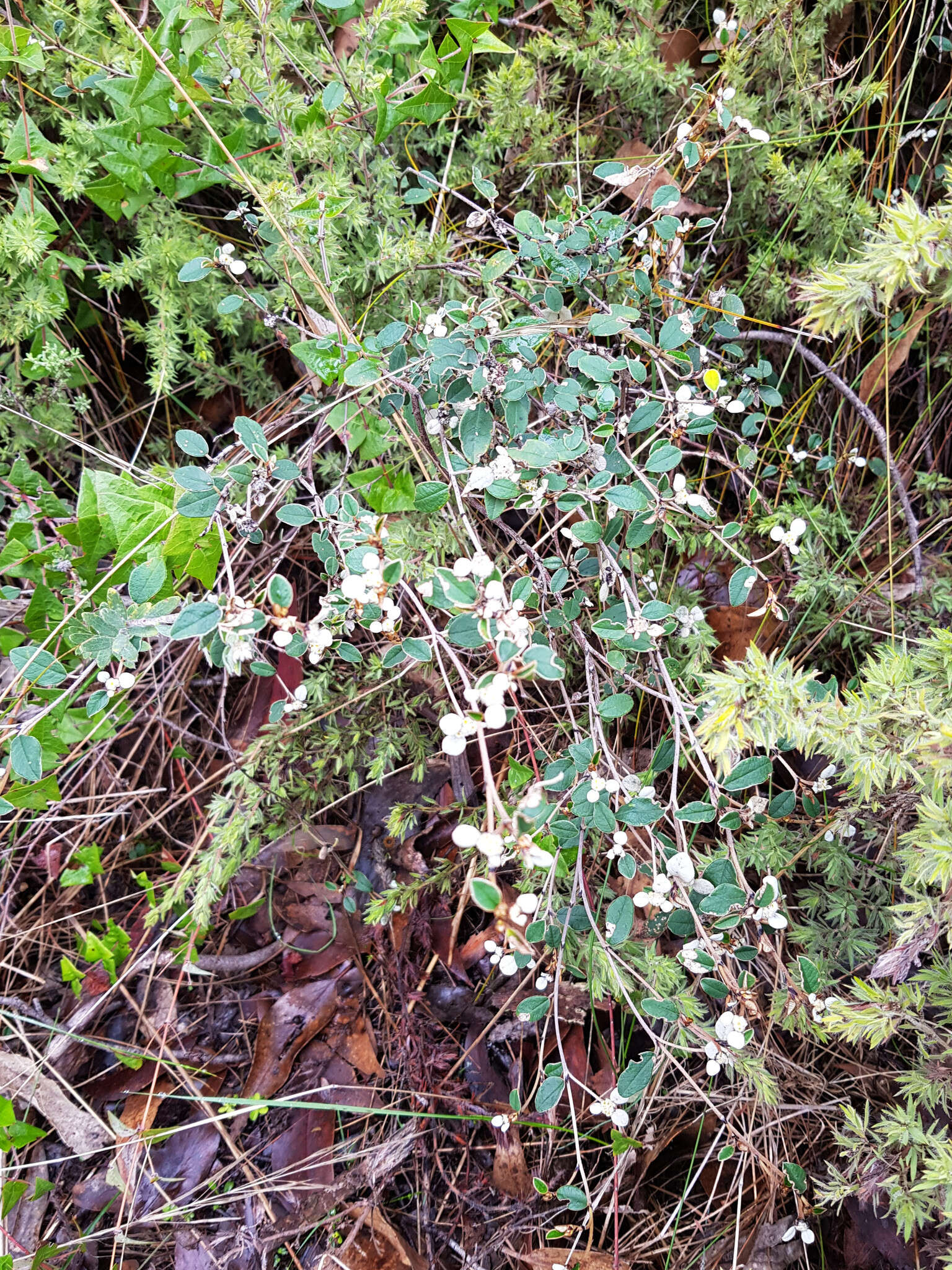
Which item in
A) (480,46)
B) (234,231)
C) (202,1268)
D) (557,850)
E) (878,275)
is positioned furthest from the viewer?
(234,231)

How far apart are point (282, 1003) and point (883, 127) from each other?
270 centimetres

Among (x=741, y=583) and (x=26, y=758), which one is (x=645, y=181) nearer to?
(x=741, y=583)

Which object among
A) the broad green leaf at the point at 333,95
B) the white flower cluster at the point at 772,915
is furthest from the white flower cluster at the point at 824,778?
the broad green leaf at the point at 333,95

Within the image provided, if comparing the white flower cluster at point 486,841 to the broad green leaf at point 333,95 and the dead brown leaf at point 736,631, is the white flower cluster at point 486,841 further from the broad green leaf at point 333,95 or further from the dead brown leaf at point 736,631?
the broad green leaf at point 333,95

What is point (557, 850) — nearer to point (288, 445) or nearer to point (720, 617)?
point (720, 617)

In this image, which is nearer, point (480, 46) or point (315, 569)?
point (480, 46)

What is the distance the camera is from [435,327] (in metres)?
1.46

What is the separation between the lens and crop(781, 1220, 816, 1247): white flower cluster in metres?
1.50

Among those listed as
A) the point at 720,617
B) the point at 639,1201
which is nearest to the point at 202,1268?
the point at 639,1201

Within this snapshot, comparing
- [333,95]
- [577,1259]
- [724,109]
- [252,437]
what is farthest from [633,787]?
[333,95]

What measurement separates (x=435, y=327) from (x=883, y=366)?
1.20 m

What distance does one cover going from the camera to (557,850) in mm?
1439

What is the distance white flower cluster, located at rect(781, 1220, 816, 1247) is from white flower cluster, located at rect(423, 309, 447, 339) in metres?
1.91

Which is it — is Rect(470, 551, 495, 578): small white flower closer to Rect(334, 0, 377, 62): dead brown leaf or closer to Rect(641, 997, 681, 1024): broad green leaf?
Rect(641, 997, 681, 1024): broad green leaf
